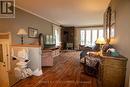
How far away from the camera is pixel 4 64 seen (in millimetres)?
5035

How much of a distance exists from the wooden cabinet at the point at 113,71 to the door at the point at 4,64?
394cm

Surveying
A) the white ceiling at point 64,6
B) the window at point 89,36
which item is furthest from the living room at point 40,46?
the window at point 89,36

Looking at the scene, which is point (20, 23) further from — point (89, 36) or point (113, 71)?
point (89, 36)

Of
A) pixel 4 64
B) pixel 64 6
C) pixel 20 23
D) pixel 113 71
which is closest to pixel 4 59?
pixel 4 64

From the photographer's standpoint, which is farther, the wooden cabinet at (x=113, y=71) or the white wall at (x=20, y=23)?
the white wall at (x=20, y=23)

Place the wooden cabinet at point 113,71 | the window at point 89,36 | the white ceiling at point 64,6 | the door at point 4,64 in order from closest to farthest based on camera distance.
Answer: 1. the wooden cabinet at point 113,71
2. the white ceiling at point 64,6
3. the door at point 4,64
4. the window at point 89,36

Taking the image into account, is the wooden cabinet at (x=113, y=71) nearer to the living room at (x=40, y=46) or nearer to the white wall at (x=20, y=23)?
the living room at (x=40, y=46)

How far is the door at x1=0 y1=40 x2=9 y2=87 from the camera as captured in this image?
16.4ft

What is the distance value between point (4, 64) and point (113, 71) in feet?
14.0

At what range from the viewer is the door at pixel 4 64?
4.99 metres

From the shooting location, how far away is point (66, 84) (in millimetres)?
3650

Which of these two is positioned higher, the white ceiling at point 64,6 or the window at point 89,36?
the white ceiling at point 64,6

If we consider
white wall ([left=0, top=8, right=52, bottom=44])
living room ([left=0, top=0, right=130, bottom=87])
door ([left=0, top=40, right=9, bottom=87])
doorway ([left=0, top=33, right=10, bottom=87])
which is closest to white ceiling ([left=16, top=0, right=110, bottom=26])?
living room ([left=0, top=0, right=130, bottom=87])

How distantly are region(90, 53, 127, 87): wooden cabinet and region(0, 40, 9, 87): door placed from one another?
3.94 metres
